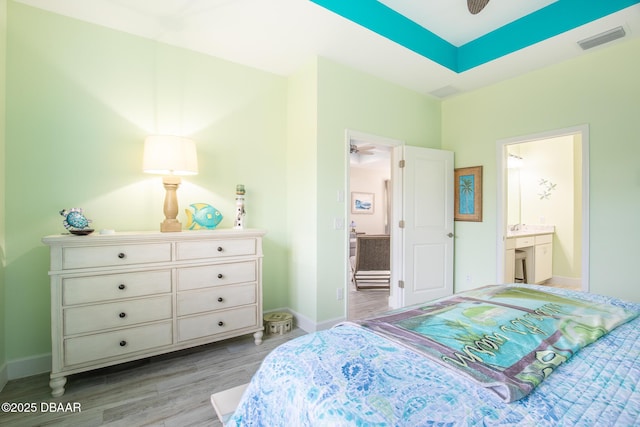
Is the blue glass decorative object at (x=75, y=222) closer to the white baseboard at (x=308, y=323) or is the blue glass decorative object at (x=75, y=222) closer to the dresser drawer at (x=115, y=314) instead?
the dresser drawer at (x=115, y=314)

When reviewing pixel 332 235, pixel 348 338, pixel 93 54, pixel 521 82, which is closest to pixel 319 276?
pixel 332 235

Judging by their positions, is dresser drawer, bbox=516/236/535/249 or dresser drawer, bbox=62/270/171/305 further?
dresser drawer, bbox=516/236/535/249

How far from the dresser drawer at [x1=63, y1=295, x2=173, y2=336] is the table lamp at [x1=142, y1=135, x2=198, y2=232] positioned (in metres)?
0.57

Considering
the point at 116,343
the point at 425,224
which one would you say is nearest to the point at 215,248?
the point at 116,343

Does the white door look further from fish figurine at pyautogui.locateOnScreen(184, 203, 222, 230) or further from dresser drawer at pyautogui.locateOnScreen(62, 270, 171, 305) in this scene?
dresser drawer at pyautogui.locateOnScreen(62, 270, 171, 305)

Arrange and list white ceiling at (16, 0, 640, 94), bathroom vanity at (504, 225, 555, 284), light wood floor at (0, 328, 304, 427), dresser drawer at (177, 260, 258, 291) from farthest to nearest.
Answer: bathroom vanity at (504, 225, 555, 284), dresser drawer at (177, 260, 258, 291), white ceiling at (16, 0, 640, 94), light wood floor at (0, 328, 304, 427)

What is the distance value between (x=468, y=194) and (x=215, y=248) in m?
3.11

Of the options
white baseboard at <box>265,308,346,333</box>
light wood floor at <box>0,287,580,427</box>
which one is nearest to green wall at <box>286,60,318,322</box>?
white baseboard at <box>265,308,346,333</box>

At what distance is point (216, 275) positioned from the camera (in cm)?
249

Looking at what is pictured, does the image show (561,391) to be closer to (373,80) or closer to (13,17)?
(373,80)

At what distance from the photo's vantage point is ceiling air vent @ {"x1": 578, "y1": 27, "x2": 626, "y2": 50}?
247cm

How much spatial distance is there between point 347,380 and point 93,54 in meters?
3.00

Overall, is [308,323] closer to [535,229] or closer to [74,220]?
[74,220]

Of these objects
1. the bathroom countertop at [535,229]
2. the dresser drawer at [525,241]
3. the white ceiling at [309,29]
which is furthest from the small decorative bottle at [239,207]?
the bathroom countertop at [535,229]
